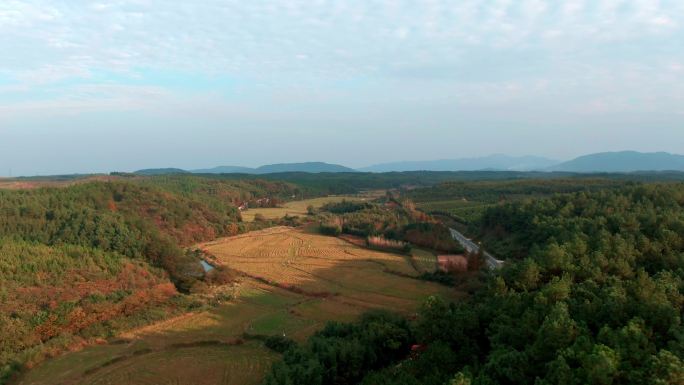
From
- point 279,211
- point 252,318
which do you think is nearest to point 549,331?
point 252,318

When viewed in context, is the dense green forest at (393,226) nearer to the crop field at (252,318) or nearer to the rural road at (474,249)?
the rural road at (474,249)

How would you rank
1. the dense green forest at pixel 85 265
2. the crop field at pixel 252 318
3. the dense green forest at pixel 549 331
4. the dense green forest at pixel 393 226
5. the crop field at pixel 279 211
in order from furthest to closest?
the crop field at pixel 279 211 → the dense green forest at pixel 393 226 → the dense green forest at pixel 85 265 → the crop field at pixel 252 318 → the dense green forest at pixel 549 331

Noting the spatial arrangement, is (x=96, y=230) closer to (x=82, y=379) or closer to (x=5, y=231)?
(x=5, y=231)

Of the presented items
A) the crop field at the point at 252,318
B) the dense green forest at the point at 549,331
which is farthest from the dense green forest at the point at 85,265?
the dense green forest at the point at 549,331

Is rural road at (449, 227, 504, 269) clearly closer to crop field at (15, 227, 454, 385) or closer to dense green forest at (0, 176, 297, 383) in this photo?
crop field at (15, 227, 454, 385)

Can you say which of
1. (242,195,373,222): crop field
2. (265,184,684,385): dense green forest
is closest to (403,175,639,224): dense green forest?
(242,195,373,222): crop field

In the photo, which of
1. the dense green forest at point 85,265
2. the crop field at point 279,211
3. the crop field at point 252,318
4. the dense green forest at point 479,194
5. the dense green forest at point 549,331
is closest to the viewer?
the dense green forest at point 549,331
